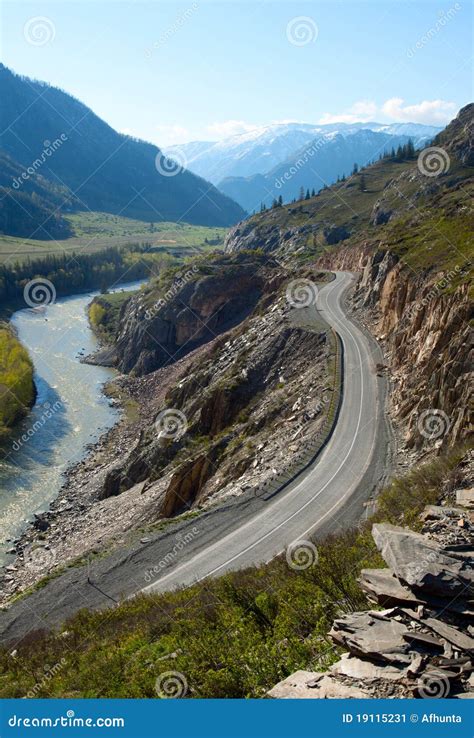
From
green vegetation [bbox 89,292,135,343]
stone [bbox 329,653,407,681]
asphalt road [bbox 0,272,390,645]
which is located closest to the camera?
stone [bbox 329,653,407,681]

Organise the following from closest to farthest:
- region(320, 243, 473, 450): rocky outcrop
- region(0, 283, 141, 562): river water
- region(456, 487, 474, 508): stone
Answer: region(456, 487, 474, 508): stone → region(320, 243, 473, 450): rocky outcrop → region(0, 283, 141, 562): river water

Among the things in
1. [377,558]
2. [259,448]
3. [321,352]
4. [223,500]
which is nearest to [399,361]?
[321,352]

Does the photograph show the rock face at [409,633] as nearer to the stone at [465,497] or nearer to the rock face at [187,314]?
the stone at [465,497]

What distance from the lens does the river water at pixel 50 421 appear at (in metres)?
47.8

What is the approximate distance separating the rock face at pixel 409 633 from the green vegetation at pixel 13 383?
52616 mm

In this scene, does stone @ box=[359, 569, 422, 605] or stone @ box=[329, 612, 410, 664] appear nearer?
stone @ box=[329, 612, 410, 664]

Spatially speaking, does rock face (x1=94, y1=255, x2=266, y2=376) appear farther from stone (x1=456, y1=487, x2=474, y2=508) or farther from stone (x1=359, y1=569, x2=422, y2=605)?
stone (x1=359, y1=569, x2=422, y2=605)

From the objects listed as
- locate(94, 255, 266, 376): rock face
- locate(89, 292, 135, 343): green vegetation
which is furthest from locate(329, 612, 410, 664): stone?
locate(89, 292, 135, 343): green vegetation

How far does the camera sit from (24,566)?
36.2 m

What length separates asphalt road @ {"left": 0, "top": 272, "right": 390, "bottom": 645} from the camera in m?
22.7

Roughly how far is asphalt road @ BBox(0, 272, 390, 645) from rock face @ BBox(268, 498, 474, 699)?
36.2 ft

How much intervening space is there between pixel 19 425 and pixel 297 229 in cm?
8470

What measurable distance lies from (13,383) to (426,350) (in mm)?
50540

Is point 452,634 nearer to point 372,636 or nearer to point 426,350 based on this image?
point 372,636
